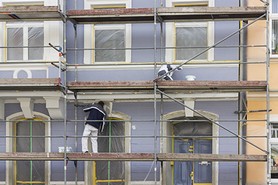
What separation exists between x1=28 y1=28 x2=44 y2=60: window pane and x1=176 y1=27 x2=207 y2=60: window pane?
3.20 meters

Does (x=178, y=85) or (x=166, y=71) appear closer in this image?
(x=178, y=85)

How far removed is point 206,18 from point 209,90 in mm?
1612

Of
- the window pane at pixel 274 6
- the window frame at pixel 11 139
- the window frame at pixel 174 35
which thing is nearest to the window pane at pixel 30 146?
the window frame at pixel 11 139

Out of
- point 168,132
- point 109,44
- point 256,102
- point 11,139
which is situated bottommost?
point 11,139

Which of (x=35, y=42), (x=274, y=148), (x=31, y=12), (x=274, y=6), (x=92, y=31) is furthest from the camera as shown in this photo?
(x=35, y=42)

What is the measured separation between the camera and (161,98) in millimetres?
13875

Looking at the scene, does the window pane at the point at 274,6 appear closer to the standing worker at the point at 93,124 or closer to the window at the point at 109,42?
the window at the point at 109,42

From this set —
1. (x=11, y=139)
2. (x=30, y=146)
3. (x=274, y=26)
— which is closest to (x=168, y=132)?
(x=30, y=146)

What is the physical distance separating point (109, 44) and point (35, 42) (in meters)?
1.75

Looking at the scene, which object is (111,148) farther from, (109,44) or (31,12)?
(31,12)

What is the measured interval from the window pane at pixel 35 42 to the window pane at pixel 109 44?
130 centimetres

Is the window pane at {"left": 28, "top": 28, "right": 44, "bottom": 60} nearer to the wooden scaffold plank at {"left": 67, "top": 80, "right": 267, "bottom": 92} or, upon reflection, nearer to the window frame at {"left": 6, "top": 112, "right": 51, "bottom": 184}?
the window frame at {"left": 6, "top": 112, "right": 51, "bottom": 184}

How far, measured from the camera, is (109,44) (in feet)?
48.4

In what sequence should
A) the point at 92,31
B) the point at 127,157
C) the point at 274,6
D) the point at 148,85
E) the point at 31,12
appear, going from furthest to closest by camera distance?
the point at 92,31, the point at 274,6, the point at 31,12, the point at 148,85, the point at 127,157
